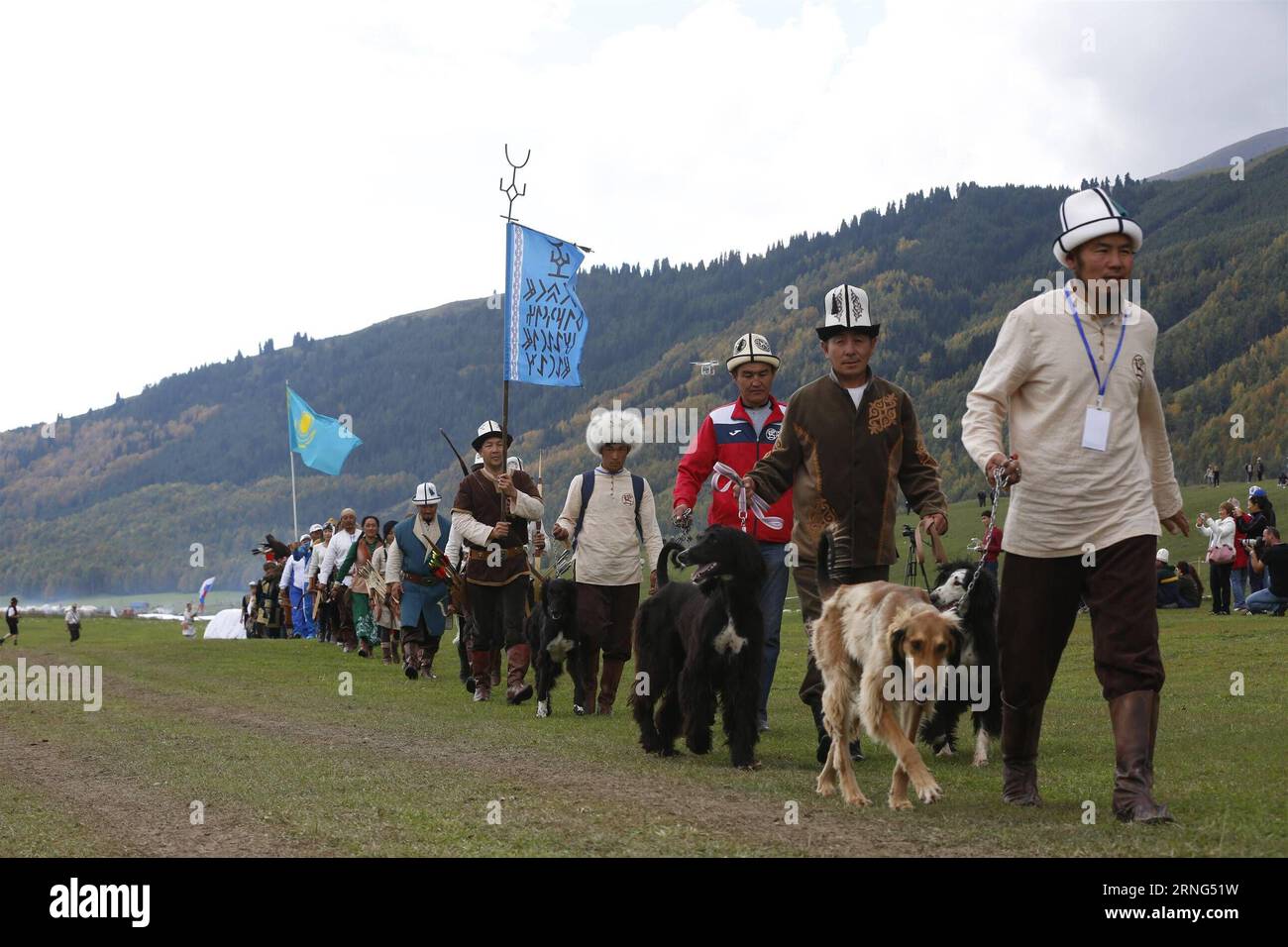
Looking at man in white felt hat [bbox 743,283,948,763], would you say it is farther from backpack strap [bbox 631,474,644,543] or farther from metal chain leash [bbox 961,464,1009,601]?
backpack strap [bbox 631,474,644,543]

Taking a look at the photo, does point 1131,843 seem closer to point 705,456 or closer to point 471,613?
point 705,456

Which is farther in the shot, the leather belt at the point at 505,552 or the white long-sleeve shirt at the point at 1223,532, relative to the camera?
the white long-sleeve shirt at the point at 1223,532

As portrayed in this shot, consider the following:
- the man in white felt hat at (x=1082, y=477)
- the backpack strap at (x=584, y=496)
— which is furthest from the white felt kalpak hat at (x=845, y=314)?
the backpack strap at (x=584, y=496)

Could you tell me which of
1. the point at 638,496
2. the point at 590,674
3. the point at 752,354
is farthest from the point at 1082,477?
the point at 590,674

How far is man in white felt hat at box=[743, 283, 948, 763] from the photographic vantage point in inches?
333

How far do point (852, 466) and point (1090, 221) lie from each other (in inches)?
85.4

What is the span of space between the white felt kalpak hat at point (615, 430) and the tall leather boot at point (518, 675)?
9.07ft

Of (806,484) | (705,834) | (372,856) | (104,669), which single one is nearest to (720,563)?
(806,484)

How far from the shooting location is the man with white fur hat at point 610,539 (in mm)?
12789

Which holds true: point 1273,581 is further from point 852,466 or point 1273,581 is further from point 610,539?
point 852,466

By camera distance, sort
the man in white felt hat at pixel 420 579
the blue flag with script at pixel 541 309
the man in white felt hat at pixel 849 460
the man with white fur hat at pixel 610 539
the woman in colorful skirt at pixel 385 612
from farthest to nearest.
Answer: the woman in colorful skirt at pixel 385 612 < the man in white felt hat at pixel 420 579 < the blue flag with script at pixel 541 309 < the man with white fur hat at pixel 610 539 < the man in white felt hat at pixel 849 460

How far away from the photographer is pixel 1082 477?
6746 millimetres

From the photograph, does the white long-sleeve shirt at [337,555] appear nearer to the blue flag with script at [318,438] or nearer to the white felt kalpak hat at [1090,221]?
the blue flag with script at [318,438]

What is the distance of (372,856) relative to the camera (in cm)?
580
